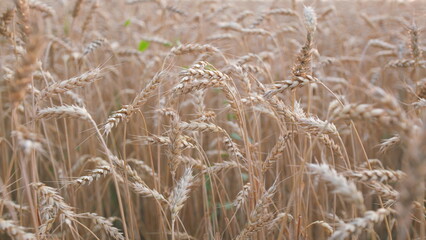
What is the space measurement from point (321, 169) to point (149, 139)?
2.84 ft

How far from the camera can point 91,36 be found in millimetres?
4746

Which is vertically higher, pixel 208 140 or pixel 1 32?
pixel 1 32

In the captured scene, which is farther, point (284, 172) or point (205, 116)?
point (284, 172)

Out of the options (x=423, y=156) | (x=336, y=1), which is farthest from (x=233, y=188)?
(x=336, y=1)

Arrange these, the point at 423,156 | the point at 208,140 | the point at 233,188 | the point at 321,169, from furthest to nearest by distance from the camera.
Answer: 1. the point at 208,140
2. the point at 233,188
3. the point at 321,169
4. the point at 423,156

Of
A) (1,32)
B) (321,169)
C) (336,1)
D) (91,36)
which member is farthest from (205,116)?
(336,1)

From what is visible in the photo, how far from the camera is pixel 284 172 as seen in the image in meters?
2.89

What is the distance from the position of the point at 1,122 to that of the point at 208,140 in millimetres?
1705

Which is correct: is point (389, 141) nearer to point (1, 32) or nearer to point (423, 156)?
point (423, 156)

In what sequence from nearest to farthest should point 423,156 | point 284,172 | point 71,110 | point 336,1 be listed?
1. point 423,156
2. point 71,110
3. point 284,172
4. point 336,1

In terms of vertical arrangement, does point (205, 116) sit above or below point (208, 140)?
above

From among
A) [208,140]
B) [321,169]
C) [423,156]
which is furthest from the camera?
[208,140]

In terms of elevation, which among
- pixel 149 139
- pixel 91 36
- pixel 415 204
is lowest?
pixel 415 204

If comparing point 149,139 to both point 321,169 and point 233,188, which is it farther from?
point 233,188
